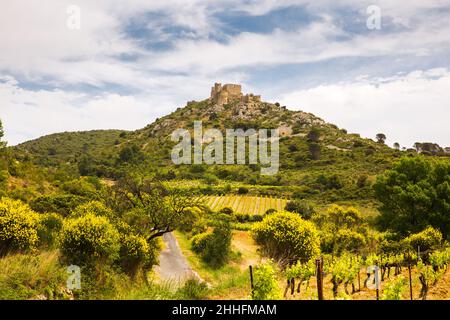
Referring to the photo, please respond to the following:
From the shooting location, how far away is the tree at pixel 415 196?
77.4 ft

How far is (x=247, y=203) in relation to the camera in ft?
213

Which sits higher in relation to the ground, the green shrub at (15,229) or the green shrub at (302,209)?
the green shrub at (15,229)

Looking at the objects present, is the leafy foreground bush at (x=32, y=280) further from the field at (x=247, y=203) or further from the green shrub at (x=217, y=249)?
the field at (x=247, y=203)

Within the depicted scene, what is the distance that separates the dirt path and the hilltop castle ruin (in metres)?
124

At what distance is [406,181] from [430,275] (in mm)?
14134

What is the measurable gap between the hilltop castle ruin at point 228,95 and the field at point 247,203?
91697 millimetres

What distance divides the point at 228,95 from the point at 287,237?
481 feet

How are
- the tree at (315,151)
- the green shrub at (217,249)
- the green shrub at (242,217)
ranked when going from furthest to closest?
the tree at (315,151)
the green shrub at (242,217)
the green shrub at (217,249)

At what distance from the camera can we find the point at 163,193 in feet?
66.2

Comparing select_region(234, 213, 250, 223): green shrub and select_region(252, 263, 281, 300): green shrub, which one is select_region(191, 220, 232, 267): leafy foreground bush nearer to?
select_region(234, 213, 250, 223): green shrub

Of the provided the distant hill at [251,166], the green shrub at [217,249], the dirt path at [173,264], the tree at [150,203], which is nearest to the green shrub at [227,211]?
the distant hill at [251,166]

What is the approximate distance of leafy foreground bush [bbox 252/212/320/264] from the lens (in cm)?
1792
